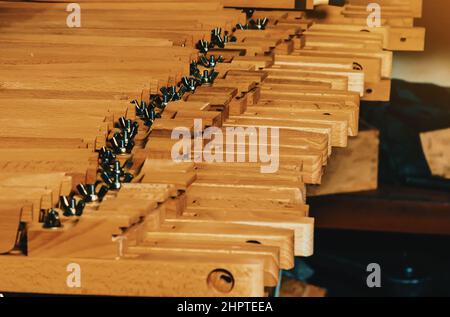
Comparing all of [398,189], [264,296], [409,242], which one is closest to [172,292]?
[264,296]

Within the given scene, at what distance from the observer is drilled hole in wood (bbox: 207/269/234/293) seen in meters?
3.05

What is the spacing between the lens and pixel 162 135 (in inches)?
158

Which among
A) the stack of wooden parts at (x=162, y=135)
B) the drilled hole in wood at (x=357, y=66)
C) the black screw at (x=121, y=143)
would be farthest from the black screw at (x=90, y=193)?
the drilled hole in wood at (x=357, y=66)

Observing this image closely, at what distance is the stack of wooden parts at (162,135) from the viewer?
10.1 ft

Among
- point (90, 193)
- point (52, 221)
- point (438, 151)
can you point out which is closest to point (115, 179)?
point (90, 193)

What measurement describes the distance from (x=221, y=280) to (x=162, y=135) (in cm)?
104

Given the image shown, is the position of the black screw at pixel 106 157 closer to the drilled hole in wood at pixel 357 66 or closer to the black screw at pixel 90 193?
the black screw at pixel 90 193

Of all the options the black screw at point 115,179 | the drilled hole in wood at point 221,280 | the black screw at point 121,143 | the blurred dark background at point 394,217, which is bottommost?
the blurred dark background at point 394,217

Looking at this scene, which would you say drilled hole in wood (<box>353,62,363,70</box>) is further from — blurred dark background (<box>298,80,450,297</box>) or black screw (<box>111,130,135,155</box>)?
blurred dark background (<box>298,80,450,297</box>)

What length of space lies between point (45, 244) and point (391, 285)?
5046 mm

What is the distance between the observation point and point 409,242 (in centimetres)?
825

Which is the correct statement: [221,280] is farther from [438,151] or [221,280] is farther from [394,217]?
[438,151]
